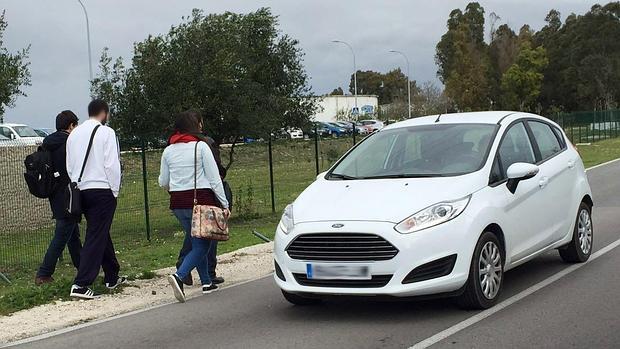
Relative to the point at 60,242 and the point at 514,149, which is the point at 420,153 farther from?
the point at 60,242

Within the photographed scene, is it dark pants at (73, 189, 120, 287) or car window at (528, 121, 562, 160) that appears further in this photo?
car window at (528, 121, 562, 160)

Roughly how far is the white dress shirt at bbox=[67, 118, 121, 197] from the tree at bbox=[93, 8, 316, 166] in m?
5.54

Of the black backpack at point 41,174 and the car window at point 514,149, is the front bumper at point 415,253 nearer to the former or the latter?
the car window at point 514,149

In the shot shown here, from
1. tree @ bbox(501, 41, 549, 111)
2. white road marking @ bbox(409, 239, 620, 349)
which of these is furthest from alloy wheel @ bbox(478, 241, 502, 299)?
tree @ bbox(501, 41, 549, 111)

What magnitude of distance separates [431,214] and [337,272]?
0.90 meters

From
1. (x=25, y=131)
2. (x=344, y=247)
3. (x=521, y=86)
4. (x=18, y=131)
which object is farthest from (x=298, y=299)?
(x=521, y=86)

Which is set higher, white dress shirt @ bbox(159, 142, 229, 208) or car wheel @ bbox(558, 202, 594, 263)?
white dress shirt @ bbox(159, 142, 229, 208)

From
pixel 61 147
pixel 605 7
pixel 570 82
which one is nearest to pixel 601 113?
pixel 570 82

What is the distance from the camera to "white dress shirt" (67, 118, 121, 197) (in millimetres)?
7750

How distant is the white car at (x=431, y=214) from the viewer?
6055 mm

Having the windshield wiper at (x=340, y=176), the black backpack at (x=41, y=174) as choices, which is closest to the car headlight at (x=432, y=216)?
the windshield wiper at (x=340, y=176)

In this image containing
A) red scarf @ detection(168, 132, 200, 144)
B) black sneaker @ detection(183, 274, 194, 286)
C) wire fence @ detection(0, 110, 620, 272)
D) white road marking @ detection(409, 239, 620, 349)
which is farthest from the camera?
wire fence @ detection(0, 110, 620, 272)

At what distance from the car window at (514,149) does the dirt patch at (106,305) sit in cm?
341

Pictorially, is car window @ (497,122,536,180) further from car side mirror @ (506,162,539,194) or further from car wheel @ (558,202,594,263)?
car wheel @ (558,202,594,263)
